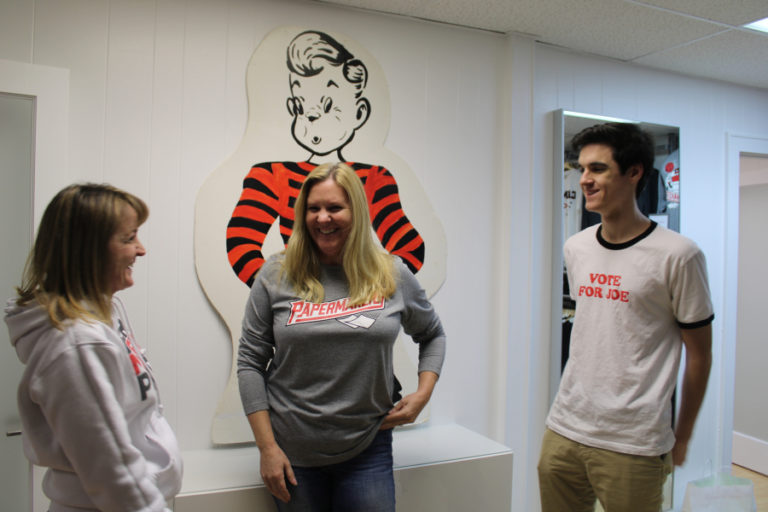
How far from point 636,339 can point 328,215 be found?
98 cm

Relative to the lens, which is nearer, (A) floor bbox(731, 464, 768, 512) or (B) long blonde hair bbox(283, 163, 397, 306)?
(B) long blonde hair bbox(283, 163, 397, 306)

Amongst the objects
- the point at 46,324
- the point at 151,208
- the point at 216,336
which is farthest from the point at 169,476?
the point at 151,208

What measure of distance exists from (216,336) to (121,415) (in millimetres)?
1069

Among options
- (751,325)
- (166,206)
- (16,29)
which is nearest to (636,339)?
(166,206)

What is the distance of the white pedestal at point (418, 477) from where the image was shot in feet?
5.81

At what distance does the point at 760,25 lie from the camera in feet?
8.16

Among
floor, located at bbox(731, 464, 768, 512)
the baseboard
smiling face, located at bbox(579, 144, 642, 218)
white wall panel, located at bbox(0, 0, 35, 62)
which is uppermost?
white wall panel, located at bbox(0, 0, 35, 62)

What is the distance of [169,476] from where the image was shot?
125cm

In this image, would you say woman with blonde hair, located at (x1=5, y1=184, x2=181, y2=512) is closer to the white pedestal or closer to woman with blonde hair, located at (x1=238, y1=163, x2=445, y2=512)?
woman with blonde hair, located at (x1=238, y1=163, x2=445, y2=512)

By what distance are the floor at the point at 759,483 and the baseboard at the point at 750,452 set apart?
1.8 inches

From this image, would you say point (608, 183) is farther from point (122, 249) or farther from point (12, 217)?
point (12, 217)

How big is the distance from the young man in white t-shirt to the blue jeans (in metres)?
0.57

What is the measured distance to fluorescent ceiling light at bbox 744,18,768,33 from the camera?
2463 mm

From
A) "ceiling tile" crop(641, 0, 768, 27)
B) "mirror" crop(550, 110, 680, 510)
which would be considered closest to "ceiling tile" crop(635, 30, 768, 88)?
"ceiling tile" crop(641, 0, 768, 27)
